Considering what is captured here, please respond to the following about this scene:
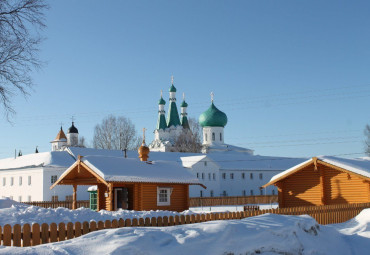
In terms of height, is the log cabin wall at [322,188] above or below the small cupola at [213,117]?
below

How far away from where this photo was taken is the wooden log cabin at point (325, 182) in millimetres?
24062

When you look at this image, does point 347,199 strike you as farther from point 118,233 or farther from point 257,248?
point 118,233

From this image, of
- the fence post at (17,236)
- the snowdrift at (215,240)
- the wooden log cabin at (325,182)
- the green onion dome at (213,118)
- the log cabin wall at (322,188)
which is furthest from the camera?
the green onion dome at (213,118)

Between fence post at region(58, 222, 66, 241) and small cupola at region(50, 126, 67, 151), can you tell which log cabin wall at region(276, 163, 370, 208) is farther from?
small cupola at region(50, 126, 67, 151)

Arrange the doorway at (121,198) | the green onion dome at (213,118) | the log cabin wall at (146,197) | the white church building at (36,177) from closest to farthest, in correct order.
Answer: the log cabin wall at (146,197) → the doorway at (121,198) → the white church building at (36,177) → the green onion dome at (213,118)

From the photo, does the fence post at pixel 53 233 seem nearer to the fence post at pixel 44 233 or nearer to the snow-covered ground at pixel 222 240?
the fence post at pixel 44 233

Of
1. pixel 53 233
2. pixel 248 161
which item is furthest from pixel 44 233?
pixel 248 161

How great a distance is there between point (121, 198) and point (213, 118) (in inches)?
2200

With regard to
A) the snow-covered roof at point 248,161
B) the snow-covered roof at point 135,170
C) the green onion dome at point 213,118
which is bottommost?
the snow-covered roof at point 135,170

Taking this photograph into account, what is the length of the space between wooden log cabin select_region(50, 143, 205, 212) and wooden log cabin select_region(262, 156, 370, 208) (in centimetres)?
575

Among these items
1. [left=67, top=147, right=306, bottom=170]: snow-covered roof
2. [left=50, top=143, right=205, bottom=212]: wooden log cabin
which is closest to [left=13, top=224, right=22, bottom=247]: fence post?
[left=50, top=143, right=205, bottom=212]: wooden log cabin

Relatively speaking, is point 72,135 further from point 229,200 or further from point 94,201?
point 94,201

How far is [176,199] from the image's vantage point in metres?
28.3

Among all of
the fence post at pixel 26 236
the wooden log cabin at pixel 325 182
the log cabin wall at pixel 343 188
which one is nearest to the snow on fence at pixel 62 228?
the fence post at pixel 26 236
